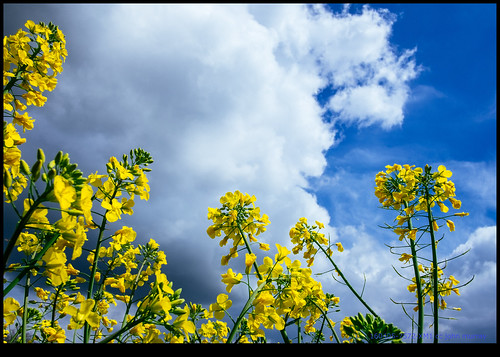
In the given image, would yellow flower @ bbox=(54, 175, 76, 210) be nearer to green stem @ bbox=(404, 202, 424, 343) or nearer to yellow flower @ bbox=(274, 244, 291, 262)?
yellow flower @ bbox=(274, 244, 291, 262)

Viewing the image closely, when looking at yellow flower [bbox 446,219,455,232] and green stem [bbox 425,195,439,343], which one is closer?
green stem [bbox 425,195,439,343]

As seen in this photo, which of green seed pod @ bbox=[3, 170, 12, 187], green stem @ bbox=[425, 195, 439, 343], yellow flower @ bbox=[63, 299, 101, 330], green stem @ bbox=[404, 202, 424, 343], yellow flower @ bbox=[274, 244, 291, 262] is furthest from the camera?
green stem @ bbox=[404, 202, 424, 343]

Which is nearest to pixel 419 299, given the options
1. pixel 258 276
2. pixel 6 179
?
pixel 258 276

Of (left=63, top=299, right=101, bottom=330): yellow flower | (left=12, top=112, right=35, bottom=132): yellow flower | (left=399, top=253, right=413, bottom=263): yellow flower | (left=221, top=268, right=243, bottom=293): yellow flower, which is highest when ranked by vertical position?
(left=12, top=112, right=35, bottom=132): yellow flower

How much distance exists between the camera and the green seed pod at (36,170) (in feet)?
3.68

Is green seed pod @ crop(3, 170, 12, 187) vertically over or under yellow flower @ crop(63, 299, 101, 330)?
over

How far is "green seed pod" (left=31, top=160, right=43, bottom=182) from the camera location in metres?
1.12

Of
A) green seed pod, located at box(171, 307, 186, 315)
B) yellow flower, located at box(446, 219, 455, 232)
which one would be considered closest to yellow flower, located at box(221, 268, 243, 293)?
green seed pod, located at box(171, 307, 186, 315)

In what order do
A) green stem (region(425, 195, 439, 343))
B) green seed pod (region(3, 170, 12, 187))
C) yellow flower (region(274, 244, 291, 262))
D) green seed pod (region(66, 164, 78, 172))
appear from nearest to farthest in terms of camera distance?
1. green seed pod (region(3, 170, 12, 187))
2. green seed pod (region(66, 164, 78, 172))
3. yellow flower (region(274, 244, 291, 262))
4. green stem (region(425, 195, 439, 343))

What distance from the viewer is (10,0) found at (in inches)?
49.6
